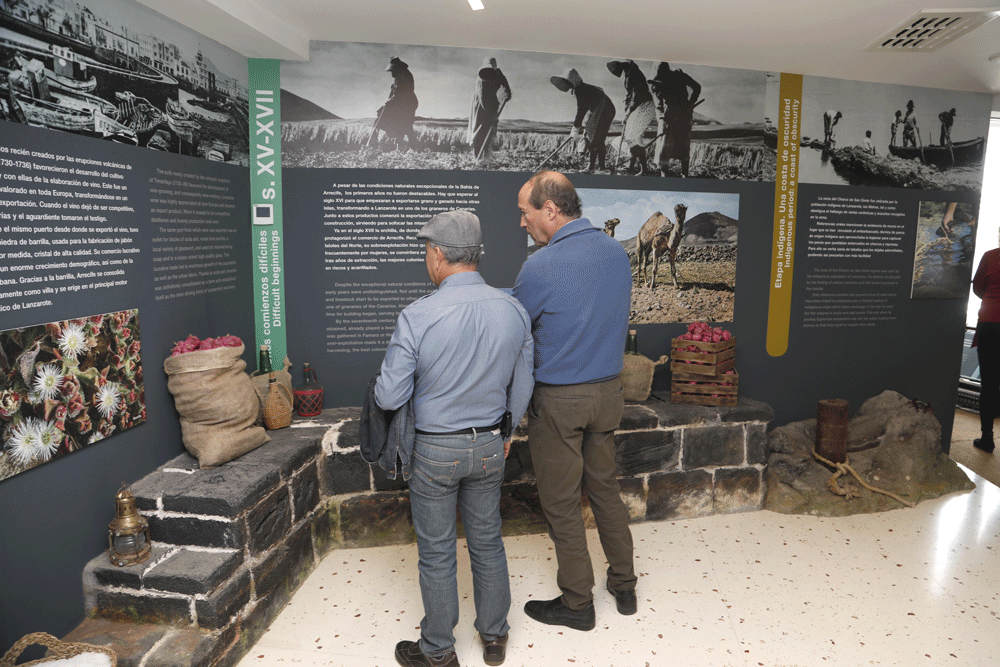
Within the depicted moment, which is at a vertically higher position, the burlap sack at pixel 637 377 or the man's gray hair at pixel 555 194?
the man's gray hair at pixel 555 194

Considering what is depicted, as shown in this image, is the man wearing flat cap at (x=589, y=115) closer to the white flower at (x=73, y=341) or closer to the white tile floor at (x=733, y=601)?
the white tile floor at (x=733, y=601)

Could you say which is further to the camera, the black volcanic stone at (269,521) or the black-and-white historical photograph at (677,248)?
the black-and-white historical photograph at (677,248)

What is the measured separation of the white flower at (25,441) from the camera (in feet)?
6.29

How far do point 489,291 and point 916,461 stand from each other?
3326 millimetres

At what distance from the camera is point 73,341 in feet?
7.02

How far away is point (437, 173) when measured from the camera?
3.51m

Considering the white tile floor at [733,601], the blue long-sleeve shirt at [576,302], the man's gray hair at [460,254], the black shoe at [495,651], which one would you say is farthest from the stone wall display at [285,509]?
the man's gray hair at [460,254]

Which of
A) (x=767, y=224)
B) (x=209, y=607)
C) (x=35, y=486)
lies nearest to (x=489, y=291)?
(x=209, y=607)

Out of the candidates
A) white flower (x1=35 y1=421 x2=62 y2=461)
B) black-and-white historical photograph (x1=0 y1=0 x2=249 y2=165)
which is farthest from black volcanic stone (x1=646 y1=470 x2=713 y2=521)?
black-and-white historical photograph (x1=0 y1=0 x2=249 y2=165)

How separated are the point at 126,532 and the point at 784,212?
13.0 ft

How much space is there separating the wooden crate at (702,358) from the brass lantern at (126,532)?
2779mm

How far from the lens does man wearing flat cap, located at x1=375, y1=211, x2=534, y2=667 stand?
6.31 ft

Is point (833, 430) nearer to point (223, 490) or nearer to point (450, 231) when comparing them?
point (450, 231)

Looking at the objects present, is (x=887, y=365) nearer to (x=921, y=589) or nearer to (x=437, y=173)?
(x=921, y=589)
